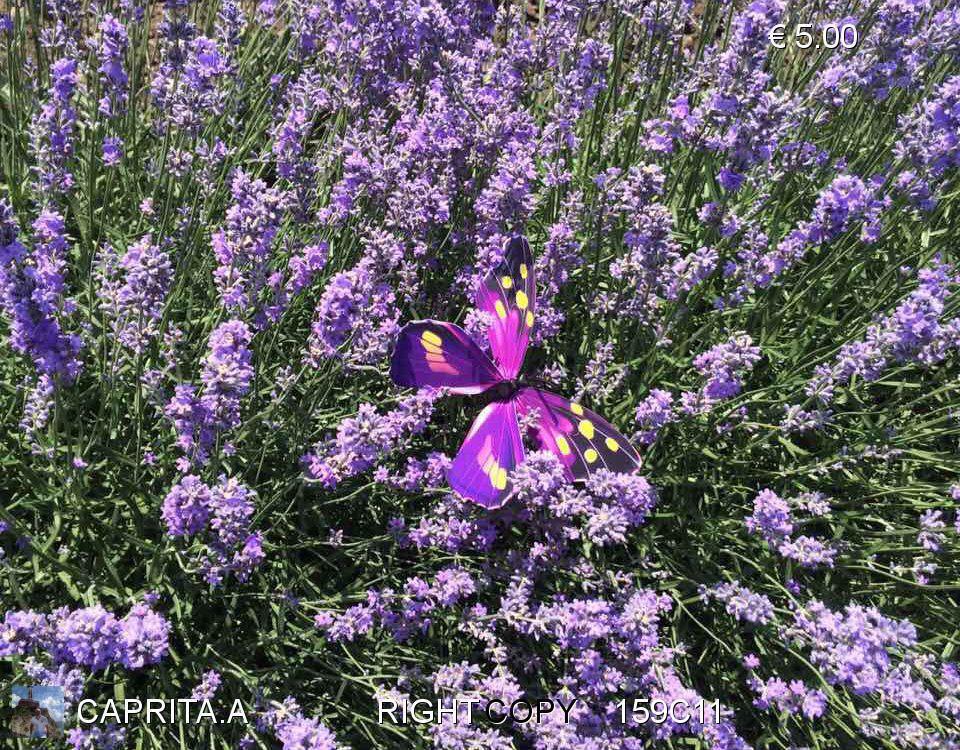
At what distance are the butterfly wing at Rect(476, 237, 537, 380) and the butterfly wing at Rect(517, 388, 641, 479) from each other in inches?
7.5

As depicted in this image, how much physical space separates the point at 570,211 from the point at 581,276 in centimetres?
46

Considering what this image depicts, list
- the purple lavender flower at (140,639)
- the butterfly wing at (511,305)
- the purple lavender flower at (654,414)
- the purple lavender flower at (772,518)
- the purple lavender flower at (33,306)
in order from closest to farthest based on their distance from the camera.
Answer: the purple lavender flower at (33,306)
the purple lavender flower at (140,639)
the purple lavender flower at (772,518)
the purple lavender flower at (654,414)
the butterfly wing at (511,305)

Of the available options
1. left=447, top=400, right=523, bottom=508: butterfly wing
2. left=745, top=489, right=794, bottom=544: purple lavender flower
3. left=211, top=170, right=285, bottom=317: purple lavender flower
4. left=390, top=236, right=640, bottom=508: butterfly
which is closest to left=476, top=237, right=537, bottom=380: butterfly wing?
left=390, top=236, right=640, bottom=508: butterfly

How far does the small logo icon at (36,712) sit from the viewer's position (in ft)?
6.70

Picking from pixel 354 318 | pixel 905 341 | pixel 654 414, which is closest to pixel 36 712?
pixel 354 318

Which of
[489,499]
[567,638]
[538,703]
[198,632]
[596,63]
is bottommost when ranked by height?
[538,703]

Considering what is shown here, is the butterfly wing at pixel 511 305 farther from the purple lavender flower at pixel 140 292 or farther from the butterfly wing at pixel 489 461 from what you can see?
the purple lavender flower at pixel 140 292

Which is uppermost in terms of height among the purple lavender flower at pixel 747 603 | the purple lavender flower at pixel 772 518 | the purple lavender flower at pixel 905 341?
the purple lavender flower at pixel 905 341

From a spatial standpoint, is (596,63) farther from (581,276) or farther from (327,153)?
(327,153)

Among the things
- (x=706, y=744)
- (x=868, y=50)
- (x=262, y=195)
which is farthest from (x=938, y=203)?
(x=262, y=195)

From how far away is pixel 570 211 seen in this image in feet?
9.61

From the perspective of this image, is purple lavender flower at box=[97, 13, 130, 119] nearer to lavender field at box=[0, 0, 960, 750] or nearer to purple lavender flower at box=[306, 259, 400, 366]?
lavender field at box=[0, 0, 960, 750]

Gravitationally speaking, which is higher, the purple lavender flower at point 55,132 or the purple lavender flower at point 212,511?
the purple lavender flower at point 55,132

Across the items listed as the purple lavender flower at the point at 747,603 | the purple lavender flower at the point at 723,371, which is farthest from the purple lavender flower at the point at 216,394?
the purple lavender flower at the point at 747,603
